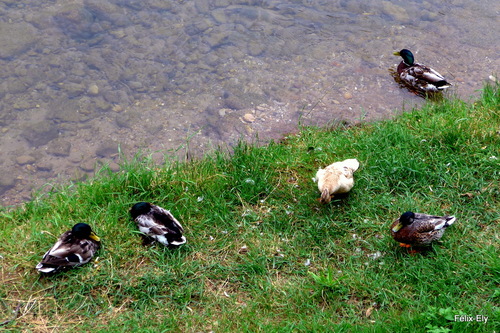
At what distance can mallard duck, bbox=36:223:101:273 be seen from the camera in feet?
15.1

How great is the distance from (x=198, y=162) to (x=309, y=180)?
1328 millimetres

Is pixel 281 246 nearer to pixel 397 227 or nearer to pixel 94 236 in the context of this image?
pixel 397 227

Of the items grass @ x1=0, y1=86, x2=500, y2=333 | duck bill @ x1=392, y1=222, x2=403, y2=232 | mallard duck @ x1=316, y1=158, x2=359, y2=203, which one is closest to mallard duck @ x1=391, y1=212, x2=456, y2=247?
duck bill @ x1=392, y1=222, x2=403, y2=232

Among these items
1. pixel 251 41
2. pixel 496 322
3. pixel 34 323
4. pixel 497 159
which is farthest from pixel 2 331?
pixel 251 41

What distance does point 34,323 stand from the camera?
14.3 ft

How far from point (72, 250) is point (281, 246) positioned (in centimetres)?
199

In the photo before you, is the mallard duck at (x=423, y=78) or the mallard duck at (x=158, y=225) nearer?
the mallard duck at (x=158, y=225)

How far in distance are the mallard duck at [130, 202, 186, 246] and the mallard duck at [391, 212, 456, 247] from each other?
208 centimetres

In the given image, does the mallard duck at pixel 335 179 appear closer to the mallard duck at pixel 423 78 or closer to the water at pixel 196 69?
the water at pixel 196 69

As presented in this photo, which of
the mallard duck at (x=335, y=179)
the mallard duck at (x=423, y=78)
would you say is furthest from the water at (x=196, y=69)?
the mallard duck at (x=335, y=179)

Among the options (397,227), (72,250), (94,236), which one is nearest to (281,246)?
(397,227)

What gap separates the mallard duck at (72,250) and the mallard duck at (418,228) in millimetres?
2870

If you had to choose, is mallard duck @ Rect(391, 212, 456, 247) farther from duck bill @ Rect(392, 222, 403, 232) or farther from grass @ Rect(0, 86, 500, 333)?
grass @ Rect(0, 86, 500, 333)

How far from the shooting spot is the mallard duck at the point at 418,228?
4766 mm
